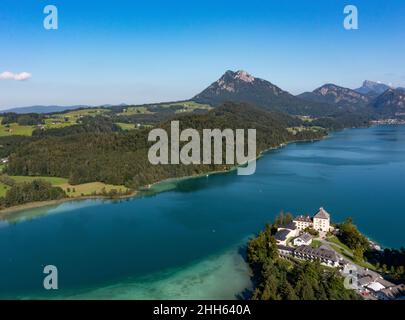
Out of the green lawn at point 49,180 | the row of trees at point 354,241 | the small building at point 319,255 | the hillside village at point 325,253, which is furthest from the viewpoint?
the green lawn at point 49,180

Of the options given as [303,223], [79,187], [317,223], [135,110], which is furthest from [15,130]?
[317,223]

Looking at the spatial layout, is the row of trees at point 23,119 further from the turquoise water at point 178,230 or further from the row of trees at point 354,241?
the row of trees at point 354,241

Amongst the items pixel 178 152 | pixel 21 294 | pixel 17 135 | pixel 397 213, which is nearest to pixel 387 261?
pixel 397 213

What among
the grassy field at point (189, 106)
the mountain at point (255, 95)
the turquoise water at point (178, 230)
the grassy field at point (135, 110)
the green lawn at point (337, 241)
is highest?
the mountain at point (255, 95)

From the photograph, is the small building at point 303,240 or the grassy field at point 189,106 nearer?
the small building at point 303,240

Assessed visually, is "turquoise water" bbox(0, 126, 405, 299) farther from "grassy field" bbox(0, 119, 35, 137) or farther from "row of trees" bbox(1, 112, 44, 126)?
"row of trees" bbox(1, 112, 44, 126)

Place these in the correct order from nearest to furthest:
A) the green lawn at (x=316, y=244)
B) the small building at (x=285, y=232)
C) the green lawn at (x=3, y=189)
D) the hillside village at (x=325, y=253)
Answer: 1. the hillside village at (x=325, y=253)
2. the green lawn at (x=316, y=244)
3. the small building at (x=285, y=232)
4. the green lawn at (x=3, y=189)

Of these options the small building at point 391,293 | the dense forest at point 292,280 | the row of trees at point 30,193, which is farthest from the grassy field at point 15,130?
the small building at point 391,293
